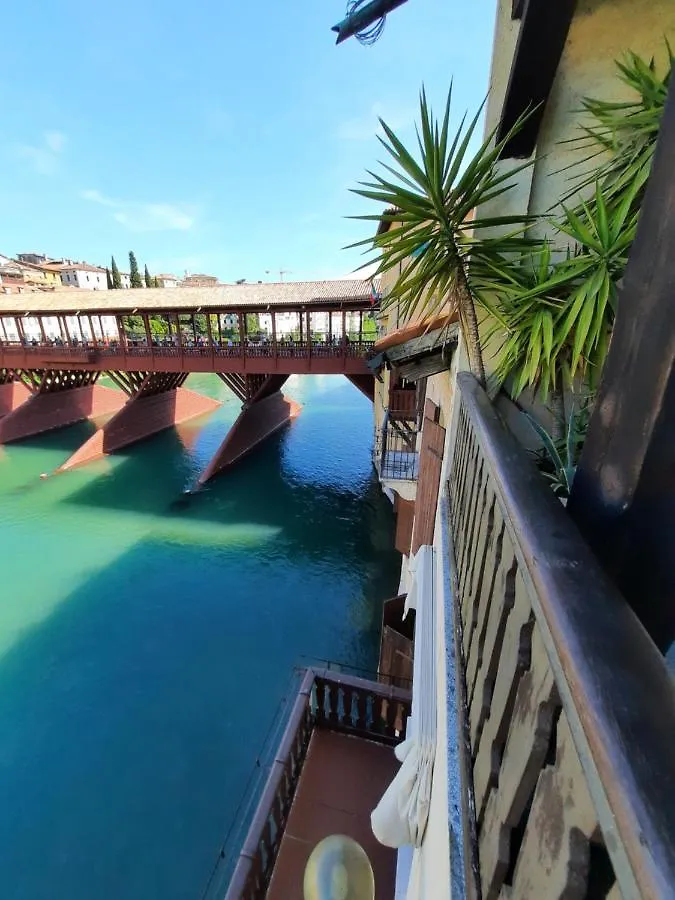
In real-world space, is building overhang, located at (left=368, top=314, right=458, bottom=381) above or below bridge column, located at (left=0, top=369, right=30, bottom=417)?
above

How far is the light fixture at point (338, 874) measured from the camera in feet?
10.9

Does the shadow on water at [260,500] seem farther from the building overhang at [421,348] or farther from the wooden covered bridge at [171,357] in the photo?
the building overhang at [421,348]

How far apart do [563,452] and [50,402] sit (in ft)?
75.1

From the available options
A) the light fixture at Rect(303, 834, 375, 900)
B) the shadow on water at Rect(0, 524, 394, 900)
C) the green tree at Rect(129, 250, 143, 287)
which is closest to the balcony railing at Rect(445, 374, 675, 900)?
the light fixture at Rect(303, 834, 375, 900)

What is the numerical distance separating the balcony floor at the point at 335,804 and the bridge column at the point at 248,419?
1082 cm

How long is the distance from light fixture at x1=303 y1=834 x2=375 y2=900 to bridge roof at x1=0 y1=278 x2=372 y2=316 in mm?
11776

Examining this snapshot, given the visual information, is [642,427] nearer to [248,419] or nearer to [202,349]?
[202,349]

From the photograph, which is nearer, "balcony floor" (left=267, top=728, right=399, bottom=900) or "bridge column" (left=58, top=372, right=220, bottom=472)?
"balcony floor" (left=267, top=728, right=399, bottom=900)

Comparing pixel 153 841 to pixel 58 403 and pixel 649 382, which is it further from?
pixel 58 403

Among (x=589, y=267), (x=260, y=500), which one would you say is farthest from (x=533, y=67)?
(x=260, y=500)

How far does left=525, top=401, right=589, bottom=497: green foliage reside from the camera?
7.86ft

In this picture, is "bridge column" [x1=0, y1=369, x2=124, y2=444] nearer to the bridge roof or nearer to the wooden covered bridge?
the wooden covered bridge

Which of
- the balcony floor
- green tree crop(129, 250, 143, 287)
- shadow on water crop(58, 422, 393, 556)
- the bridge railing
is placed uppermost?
green tree crop(129, 250, 143, 287)

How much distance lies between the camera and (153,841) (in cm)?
486
